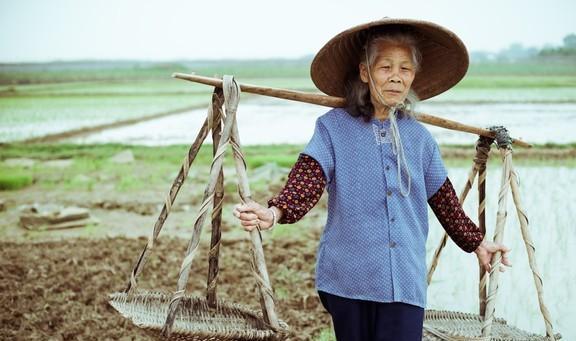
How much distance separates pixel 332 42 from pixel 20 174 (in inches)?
241

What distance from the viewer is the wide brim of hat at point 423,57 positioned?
2.01 metres

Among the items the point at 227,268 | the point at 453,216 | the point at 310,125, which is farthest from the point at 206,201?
the point at 310,125

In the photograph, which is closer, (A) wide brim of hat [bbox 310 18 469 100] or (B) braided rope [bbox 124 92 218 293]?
(A) wide brim of hat [bbox 310 18 469 100]

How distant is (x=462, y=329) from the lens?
8.45 ft

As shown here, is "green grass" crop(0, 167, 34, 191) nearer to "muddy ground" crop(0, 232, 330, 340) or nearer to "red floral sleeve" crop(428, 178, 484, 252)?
"muddy ground" crop(0, 232, 330, 340)

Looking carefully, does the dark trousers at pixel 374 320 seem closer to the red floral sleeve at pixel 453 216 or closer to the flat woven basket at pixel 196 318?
the flat woven basket at pixel 196 318

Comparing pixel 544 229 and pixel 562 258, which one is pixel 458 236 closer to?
pixel 562 258

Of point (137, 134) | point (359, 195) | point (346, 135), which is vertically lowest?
point (137, 134)

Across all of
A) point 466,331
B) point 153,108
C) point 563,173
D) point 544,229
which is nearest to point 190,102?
point 153,108

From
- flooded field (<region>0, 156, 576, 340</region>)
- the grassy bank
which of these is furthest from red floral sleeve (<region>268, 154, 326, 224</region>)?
the grassy bank

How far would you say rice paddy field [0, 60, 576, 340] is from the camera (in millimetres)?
3535

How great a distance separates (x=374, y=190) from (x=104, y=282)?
223 cm

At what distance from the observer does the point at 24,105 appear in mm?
13305

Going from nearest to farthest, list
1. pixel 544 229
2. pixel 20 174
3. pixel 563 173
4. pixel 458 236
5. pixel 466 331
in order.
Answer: pixel 458 236
pixel 466 331
pixel 544 229
pixel 563 173
pixel 20 174
